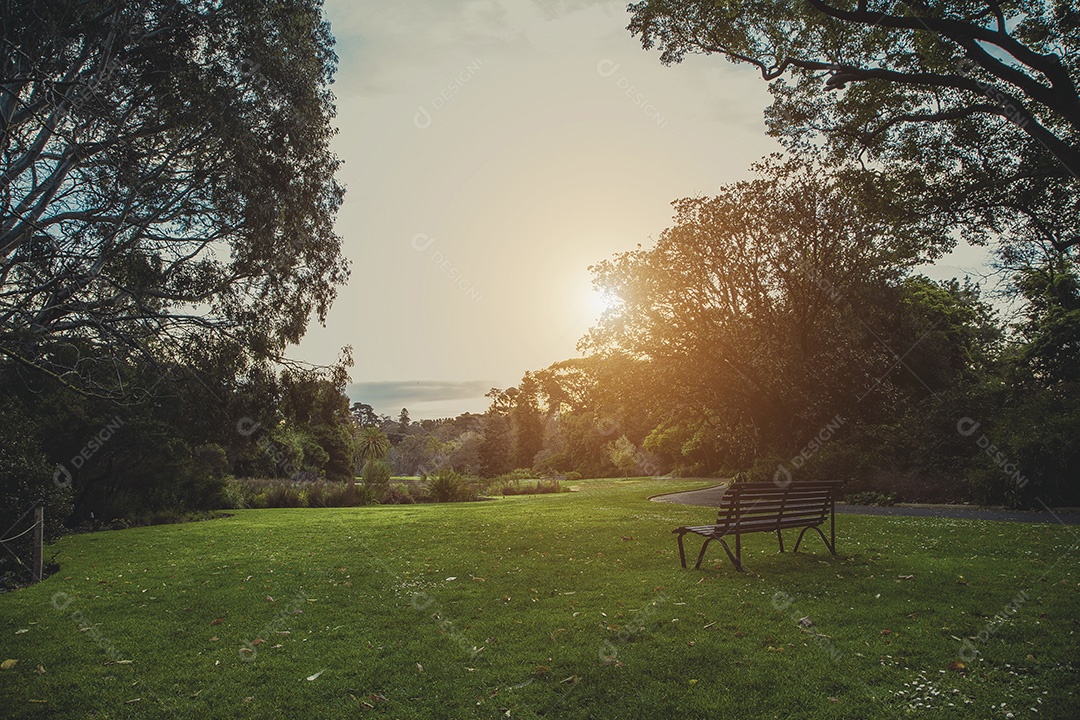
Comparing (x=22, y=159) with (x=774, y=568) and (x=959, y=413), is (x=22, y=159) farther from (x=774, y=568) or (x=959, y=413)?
(x=959, y=413)

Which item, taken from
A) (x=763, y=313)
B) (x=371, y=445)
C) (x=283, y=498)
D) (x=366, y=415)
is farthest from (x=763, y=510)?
(x=366, y=415)

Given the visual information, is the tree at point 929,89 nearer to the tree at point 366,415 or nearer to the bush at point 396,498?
the bush at point 396,498

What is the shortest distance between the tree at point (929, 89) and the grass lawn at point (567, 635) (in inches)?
265

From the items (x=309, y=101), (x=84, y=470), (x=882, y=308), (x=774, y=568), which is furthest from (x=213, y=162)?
(x=882, y=308)

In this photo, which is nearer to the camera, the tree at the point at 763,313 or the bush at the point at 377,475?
the tree at the point at 763,313

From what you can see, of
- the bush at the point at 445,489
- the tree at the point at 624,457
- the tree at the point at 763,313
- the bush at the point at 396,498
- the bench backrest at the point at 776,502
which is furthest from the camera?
the tree at the point at 624,457

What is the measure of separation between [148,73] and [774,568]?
15722mm

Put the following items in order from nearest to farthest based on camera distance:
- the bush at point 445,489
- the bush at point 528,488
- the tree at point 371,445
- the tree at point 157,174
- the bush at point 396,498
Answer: the tree at point 157,174 → the bush at point 396,498 → the bush at point 445,489 → the bush at point 528,488 → the tree at point 371,445

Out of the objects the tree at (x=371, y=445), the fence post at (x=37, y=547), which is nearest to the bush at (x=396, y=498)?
the fence post at (x=37, y=547)

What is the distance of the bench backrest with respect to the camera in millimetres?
7805

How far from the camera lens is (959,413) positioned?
1859 cm

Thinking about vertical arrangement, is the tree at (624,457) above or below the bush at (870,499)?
below

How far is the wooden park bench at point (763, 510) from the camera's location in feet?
25.3

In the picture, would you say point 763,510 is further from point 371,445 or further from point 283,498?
point 371,445
